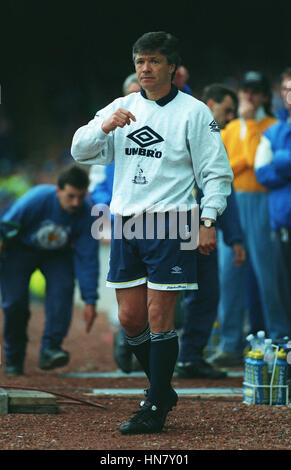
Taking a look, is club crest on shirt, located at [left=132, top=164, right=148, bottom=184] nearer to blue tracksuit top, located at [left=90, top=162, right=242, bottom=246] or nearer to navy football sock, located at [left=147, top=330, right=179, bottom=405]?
navy football sock, located at [left=147, top=330, right=179, bottom=405]

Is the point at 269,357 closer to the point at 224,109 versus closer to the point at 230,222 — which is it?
the point at 230,222

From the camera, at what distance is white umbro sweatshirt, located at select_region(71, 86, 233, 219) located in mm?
4324

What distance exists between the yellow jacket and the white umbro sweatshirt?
2801 mm

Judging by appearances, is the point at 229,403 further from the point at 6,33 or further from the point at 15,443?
the point at 6,33

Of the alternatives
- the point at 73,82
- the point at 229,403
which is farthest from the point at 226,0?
the point at 229,403

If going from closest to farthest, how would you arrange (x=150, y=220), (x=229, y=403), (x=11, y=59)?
(x=150, y=220), (x=229, y=403), (x=11, y=59)

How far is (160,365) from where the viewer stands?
435 centimetres

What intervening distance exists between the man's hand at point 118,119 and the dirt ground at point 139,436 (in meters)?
1.48

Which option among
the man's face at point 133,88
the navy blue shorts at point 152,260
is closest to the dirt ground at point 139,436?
the navy blue shorts at point 152,260

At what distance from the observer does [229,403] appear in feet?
17.4

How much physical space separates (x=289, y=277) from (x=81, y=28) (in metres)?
10.6

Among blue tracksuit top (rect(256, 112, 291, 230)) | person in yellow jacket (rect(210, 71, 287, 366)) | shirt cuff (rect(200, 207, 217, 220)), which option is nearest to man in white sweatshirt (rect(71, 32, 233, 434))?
shirt cuff (rect(200, 207, 217, 220))

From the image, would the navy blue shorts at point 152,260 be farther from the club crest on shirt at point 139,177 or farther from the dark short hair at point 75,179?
the dark short hair at point 75,179

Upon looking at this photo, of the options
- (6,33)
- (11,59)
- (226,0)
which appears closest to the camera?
(226,0)
